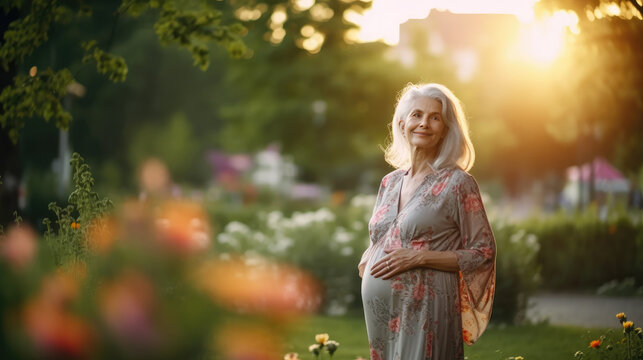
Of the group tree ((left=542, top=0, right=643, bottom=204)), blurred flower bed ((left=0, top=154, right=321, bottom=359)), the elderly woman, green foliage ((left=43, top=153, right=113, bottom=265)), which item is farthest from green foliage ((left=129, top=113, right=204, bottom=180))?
blurred flower bed ((left=0, top=154, right=321, bottom=359))

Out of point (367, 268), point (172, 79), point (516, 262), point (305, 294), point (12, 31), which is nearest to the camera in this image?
point (367, 268)

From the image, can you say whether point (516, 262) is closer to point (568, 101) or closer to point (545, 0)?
point (568, 101)

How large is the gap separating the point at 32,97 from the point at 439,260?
4.48 metres

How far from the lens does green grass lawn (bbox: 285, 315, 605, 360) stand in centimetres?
650

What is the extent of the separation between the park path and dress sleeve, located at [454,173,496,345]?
5.72 m

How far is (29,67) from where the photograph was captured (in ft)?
A: 27.2

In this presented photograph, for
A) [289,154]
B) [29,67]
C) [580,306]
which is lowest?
[580,306]

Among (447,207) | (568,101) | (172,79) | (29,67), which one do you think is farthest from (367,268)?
(172,79)

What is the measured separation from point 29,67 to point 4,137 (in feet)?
4.27

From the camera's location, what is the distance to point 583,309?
12.2 metres

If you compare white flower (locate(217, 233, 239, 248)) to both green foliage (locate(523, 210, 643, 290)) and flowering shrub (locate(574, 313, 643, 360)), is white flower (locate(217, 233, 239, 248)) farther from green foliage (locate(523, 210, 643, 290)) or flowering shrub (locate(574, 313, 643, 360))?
flowering shrub (locate(574, 313, 643, 360))

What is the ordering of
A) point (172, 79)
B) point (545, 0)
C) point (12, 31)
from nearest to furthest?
point (12, 31) → point (545, 0) → point (172, 79)

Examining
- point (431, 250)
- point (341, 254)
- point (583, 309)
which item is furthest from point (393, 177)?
point (583, 309)

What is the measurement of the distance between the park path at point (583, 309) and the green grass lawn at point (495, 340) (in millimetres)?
1067
